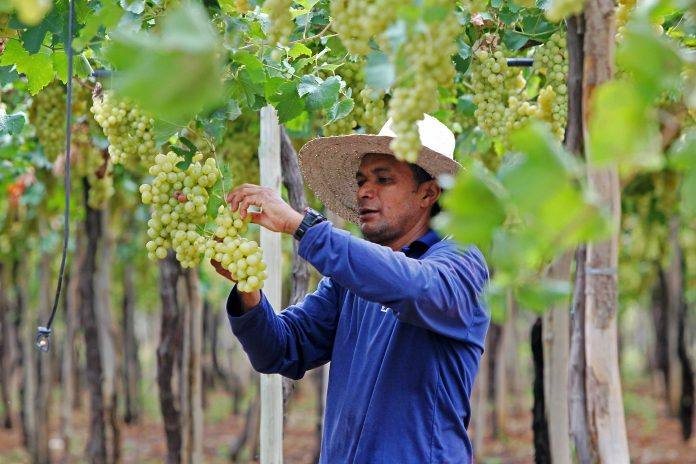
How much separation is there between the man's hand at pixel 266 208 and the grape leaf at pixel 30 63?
104cm

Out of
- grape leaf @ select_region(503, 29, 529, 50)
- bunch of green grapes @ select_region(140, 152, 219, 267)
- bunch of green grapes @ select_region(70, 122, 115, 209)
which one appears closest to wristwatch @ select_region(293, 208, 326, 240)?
bunch of green grapes @ select_region(140, 152, 219, 267)

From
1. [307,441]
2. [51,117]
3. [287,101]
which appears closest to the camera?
[287,101]

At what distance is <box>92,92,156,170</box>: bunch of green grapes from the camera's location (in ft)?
8.50

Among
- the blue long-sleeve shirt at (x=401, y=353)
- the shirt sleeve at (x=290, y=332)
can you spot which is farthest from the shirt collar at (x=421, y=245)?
A: the shirt sleeve at (x=290, y=332)

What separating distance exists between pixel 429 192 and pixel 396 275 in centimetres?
68

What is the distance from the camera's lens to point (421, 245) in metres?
2.60

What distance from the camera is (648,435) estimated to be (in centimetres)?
1148

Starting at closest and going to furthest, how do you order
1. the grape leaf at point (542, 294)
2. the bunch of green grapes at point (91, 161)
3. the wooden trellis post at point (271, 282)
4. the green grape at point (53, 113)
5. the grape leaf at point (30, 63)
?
the grape leaf at point (542, 294) < the grape leaf at point (30, 63) < the wooden trellis post at point (271, 282) < the green grape at point (53, 113) < the bunch of green grapes at point (91, 161)

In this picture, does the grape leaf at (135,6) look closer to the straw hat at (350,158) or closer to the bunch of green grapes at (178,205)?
the bunch of green grapes at (178,205)

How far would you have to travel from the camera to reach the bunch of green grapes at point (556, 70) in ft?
9.56

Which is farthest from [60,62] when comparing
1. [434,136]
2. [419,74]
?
[419,74]

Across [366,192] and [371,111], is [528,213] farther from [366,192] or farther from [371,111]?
[371,111]

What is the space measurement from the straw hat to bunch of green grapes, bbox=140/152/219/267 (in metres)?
0.54

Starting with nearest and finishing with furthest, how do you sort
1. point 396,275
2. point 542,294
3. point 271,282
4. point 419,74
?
point 542,294 < point 419,74 < point 396,275 < point 271,282
